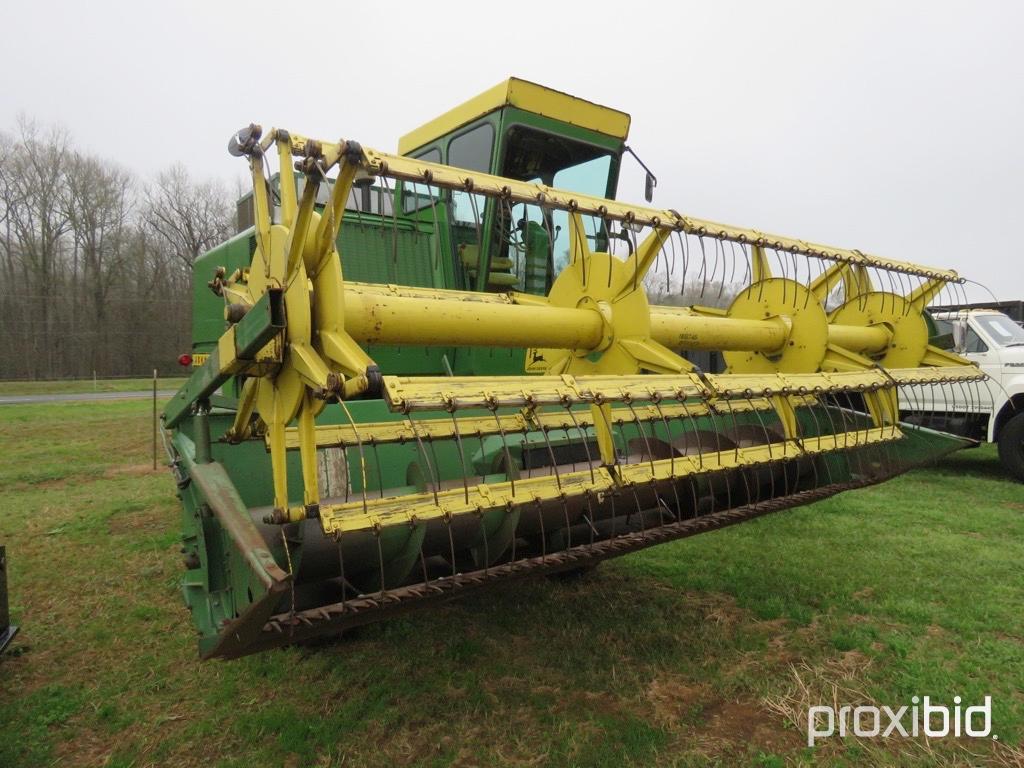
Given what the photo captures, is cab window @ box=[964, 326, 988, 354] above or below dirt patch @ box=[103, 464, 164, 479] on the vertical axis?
above

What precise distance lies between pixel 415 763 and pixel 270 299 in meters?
1.81

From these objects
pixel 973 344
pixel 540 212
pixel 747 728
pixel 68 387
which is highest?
pixel 540 212

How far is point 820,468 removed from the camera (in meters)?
4.11

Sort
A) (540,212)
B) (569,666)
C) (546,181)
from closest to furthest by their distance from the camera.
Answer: (569,666)
(540,212)
(546,181)

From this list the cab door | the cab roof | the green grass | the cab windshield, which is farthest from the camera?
the green grass

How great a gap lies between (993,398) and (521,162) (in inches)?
281

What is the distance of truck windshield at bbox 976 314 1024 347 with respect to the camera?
28.0ft

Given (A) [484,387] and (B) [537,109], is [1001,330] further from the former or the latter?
(A) [484,387]

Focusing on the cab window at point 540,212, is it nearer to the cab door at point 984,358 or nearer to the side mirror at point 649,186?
the side mirror at point 649,186

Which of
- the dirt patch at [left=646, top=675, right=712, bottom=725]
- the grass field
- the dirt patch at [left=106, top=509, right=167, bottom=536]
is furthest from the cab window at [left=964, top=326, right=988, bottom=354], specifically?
the dirt patch at [left=106, top=509, right=167, bottom=536]

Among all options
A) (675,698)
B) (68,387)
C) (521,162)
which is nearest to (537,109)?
(521,162)

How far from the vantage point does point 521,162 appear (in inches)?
198

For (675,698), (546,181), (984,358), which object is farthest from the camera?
(984,358)

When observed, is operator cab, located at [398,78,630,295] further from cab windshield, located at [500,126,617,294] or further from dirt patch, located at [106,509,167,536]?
dirt patch, located at [106,509,167,536]
